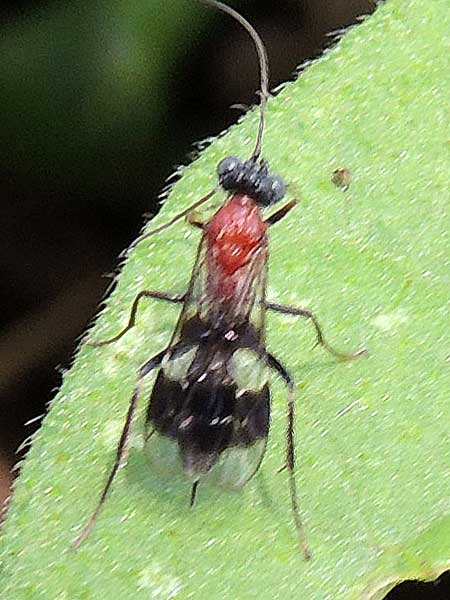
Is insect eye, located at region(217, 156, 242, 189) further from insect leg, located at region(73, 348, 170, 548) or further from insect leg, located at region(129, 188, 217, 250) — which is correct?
insect leg, located at region(73, 348, 170, 548)

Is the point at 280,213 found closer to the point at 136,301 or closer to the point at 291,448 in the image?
the point at 136,301

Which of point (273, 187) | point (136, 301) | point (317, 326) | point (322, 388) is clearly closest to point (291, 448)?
point (322, 388)

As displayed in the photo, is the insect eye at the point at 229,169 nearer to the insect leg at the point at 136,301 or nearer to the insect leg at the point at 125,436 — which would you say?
the insect leg at the point at 136,301

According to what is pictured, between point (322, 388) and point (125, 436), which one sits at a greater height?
point (125, 436)

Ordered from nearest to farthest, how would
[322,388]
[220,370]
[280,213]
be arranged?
[220,370], [322,388], [280,213]

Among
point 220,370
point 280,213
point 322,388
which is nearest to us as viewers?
point 220,370


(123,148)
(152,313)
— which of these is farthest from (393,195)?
A: (123,148)

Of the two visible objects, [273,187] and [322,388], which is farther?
[273,187]
